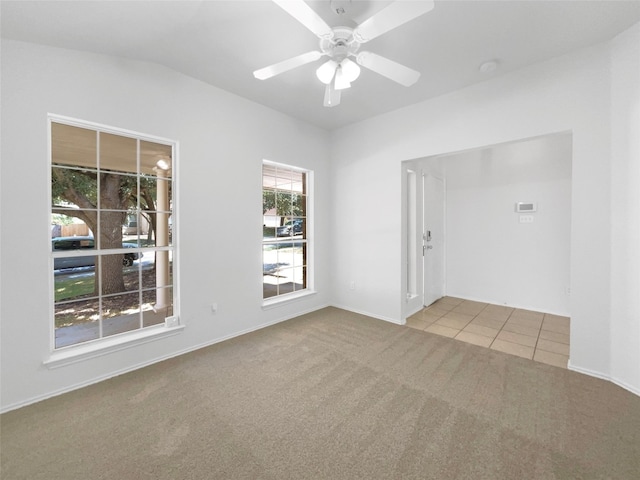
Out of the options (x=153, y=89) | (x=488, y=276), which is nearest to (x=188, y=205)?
(x=153, y=89)

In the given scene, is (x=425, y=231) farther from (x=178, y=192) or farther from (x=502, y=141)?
(x=178, y=192)

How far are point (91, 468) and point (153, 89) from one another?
302 centimetres

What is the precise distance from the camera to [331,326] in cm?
361

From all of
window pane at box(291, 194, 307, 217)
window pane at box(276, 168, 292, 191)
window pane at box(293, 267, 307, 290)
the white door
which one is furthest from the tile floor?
window pane at box(276, 168, 292, 191)

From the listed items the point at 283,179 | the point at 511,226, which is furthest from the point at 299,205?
the point at 511,226

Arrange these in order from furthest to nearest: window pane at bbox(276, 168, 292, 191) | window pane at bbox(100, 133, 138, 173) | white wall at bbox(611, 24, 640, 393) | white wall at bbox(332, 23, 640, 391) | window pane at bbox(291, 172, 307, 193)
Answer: window pane at bbox(291, 172, 307, 193) → window pane at bbox(276, 168, 292, 191) → window pane at bbox(100, 133, 138, 173) → white wall at bbox(332, 23, 640, 391) → white wall at bbox(611, 24, 640, 393)

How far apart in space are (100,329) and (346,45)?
3190 millimetres

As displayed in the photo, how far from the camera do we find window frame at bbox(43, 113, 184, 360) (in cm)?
215

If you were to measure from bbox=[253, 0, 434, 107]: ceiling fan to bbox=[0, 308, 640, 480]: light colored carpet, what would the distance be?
96.3 inches

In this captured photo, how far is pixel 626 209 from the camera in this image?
2189mm

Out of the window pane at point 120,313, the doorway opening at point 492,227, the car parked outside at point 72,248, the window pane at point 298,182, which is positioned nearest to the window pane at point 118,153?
the car parked outside at point 72,248

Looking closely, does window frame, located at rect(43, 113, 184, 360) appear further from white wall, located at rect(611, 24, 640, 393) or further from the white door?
white wall, located at rect(611, 24, 640, 393)

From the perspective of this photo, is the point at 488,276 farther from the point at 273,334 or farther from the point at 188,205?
the point at 188,205

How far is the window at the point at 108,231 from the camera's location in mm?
2262
